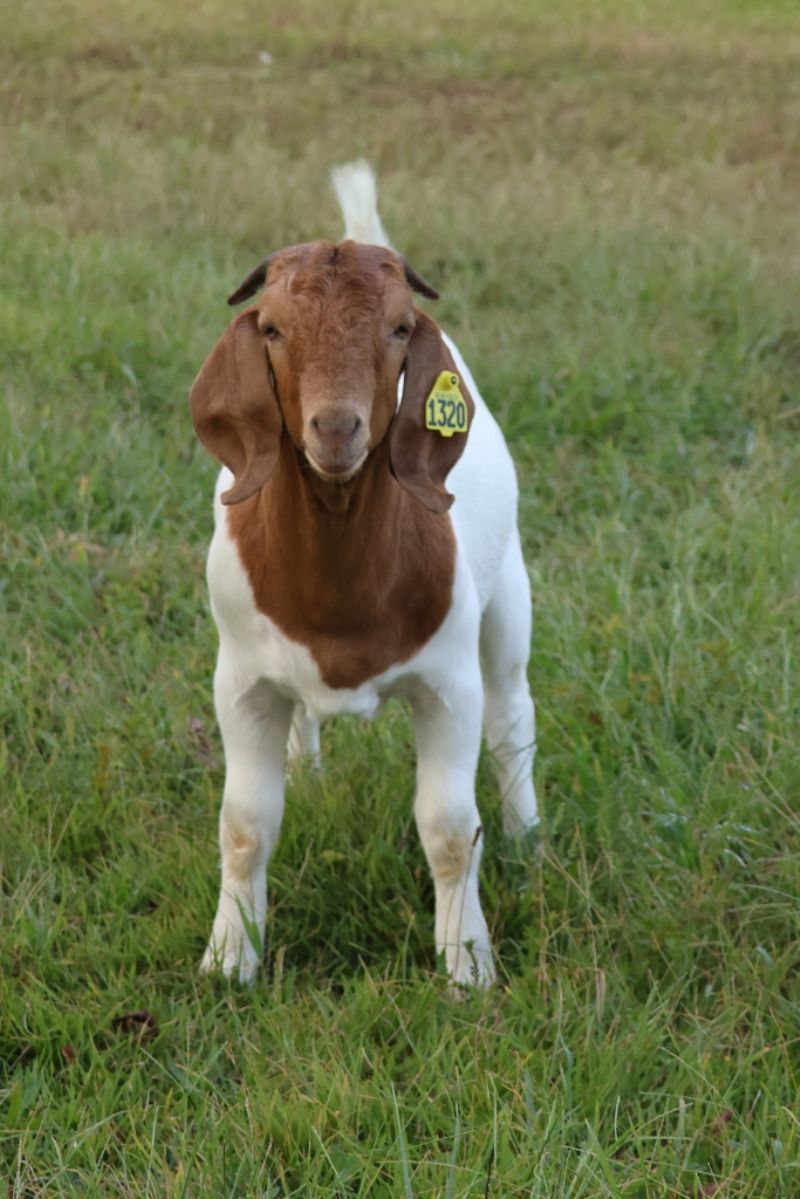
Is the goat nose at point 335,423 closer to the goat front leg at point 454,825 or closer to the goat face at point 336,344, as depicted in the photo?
the goat face at point 336,344

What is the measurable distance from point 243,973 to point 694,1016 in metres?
0.91

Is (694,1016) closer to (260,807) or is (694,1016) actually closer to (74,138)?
(260,807)

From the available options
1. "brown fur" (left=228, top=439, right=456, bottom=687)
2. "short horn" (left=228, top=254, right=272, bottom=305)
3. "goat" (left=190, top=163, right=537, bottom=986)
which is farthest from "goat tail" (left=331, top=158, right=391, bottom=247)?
"brown fur" (left=228, top=439, right=456, bottom=687)

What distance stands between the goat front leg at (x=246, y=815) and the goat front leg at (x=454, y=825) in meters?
0.30

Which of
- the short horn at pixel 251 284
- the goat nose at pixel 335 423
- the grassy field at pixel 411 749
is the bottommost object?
the grassy field at pixel 411 749

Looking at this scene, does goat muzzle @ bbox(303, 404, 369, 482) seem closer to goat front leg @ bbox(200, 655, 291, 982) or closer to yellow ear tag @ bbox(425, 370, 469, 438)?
yellow ear tag @ bbox(425, 370, 469, 438)

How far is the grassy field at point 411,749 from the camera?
2613 millimetres

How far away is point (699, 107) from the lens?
10.3m

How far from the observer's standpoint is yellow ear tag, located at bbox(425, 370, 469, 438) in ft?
8.55

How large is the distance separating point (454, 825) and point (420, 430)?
3.00 ft

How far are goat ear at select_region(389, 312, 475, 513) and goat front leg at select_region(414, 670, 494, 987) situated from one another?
1.83 feet

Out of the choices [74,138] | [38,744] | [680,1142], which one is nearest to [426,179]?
[74,138]

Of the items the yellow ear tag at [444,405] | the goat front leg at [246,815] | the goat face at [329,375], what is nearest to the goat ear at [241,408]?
the goat face at [329,375]

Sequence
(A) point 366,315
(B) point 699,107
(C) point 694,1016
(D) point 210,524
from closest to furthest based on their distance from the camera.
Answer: (A) point 366,315 → (C) point 694,1016 → (D) point 210,524 → (B) point 699,107
